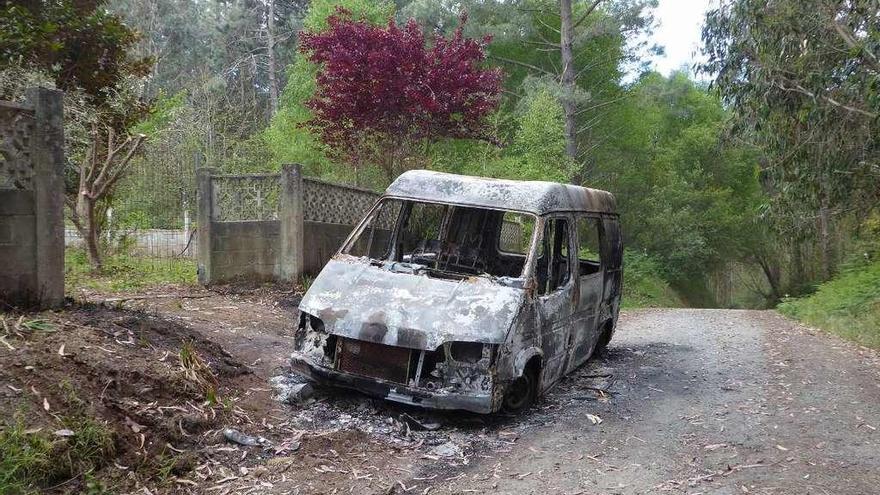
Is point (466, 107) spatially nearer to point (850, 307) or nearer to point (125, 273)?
point (125, 273)

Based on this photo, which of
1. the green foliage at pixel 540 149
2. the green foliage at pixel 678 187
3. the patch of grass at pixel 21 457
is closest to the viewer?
the patch of grass at pixel 21 457

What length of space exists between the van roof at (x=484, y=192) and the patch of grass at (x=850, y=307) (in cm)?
794

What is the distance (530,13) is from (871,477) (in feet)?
64.9

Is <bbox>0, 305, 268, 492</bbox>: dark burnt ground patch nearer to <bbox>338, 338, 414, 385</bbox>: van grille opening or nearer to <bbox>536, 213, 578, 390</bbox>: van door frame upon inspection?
<bbox>338, 338, 414, 385</bbox>: van grille opening

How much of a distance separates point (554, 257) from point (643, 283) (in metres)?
17.4

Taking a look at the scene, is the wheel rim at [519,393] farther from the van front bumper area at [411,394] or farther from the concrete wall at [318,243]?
the concrete wall at [318,243]

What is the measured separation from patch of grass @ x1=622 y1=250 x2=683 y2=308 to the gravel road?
9.75 m

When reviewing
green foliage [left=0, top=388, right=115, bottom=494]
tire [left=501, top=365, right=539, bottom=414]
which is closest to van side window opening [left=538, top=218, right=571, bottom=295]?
tire [left=501, top=365, right=539, bottom=414]

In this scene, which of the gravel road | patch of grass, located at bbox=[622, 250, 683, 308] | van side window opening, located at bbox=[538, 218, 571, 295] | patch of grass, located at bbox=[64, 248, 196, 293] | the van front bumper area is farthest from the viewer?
patch of grass, located at bbox=[622, 250, 683, 308]

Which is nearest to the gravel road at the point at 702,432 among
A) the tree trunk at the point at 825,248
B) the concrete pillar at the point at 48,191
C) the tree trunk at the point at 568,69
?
the concrete pillar at the point at 48,191

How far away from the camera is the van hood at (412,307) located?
5066 mm

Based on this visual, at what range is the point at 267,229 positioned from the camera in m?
10.1

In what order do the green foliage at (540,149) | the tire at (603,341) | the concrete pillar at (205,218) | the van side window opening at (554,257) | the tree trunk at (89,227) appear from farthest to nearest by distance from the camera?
the green foliage at (540,149) → the tree trunk at (89,227) → the concrete pillar at (205,218) → the tire at (603,341) → the van side window opening at (554,257)

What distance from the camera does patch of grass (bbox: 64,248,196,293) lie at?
31.6ft
